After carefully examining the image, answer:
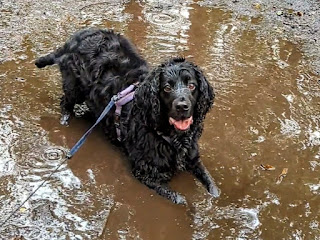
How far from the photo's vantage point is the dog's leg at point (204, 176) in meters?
4.72

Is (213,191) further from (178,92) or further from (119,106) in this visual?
(119,106)

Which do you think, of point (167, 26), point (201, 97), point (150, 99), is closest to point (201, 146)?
point (201, 97)

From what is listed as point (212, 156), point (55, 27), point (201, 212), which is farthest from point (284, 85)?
point (55, 27)

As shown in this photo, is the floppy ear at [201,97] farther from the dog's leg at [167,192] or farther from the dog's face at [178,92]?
the dog's leg at [167,192]

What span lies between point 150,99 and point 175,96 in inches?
11.0

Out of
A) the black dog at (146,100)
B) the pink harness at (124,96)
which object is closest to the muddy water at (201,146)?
the black dog at (146,100)

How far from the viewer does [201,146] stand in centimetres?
545

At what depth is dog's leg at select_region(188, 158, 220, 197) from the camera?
4.72m

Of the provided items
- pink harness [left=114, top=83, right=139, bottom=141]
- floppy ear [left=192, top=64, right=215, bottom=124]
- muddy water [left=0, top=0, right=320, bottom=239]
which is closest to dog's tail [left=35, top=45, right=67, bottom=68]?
muddy water [left=0, top=0, right=320, bottom=239]

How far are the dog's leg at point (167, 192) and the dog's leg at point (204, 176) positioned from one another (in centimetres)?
28

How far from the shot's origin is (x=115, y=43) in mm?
5547

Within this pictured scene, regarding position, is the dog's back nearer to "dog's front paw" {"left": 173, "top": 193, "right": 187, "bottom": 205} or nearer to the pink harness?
the pink harness

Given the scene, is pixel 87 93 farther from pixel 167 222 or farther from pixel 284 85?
pixel 284 85

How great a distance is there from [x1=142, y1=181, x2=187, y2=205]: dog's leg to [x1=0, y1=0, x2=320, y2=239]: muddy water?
55 millimetres
